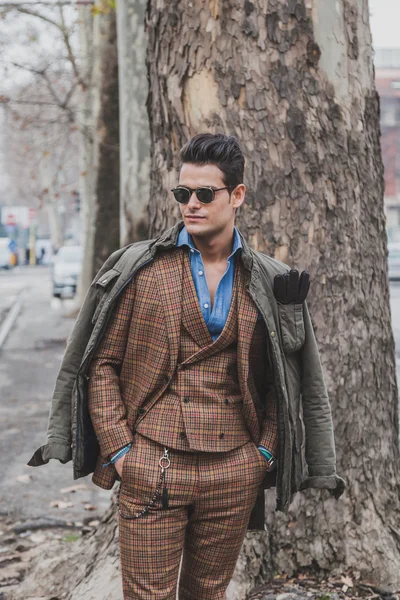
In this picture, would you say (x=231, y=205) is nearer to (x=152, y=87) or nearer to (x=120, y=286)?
(x=120, y=286)

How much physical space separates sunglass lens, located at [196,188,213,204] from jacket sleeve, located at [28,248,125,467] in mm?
388

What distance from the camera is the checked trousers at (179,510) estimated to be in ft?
10.1

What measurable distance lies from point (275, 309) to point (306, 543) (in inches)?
68.8

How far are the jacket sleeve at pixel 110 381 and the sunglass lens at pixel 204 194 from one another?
14.8 inches

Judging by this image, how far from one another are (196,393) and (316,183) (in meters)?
1.62

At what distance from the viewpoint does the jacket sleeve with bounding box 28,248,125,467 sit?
3.25m

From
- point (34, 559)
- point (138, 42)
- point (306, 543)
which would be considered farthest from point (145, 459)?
point (138, 42)

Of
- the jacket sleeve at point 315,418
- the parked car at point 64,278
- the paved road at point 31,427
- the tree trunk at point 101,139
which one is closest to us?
the jacket sleeve at point 315,418

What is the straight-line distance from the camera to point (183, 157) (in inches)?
123

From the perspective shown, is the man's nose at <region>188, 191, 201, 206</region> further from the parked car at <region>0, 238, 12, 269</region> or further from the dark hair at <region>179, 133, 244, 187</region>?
the parked car at <region>0, 238, 12, 269</region>

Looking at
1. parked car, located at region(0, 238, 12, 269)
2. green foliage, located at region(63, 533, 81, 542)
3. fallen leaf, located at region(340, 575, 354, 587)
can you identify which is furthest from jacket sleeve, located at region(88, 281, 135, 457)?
parked car, located at region(0, 238, 12, 269)

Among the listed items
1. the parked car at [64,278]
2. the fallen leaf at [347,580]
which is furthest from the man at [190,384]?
the parked car at [64,278]

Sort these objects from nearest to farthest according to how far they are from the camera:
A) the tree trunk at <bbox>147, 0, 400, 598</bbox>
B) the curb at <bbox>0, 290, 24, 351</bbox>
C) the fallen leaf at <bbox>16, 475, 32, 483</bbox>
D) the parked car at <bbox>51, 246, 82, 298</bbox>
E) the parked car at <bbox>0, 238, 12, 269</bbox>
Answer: the tree trunk at <bbox>147, 0, 400, 598</bbox> < the fallen leaf at <bbox>16, 475, 32, 483</bbox> < the curb at <bbox>0, 290, 24, 351</bbox> < the parked car at <bbox>51, 246, 82, 298</bbox> < the parked car at <bbox>0, 238, 12, 269</bbox>

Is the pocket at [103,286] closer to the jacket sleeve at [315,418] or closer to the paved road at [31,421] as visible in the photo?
the jacket sleeve at [315,418]
